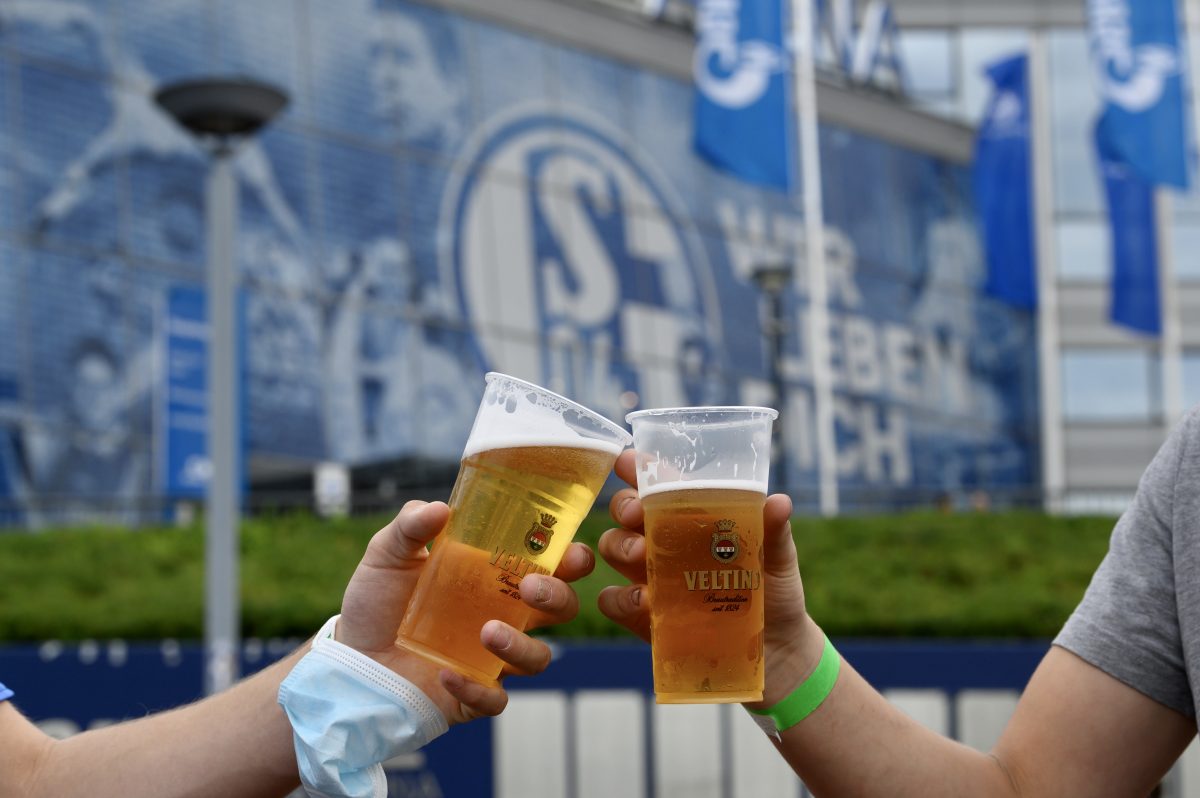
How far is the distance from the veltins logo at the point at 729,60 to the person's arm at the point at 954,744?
15642 millimetres

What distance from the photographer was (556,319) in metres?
25.5

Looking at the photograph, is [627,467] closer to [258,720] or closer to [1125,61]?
[258,720]

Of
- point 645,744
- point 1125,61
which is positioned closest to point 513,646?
point 645,744

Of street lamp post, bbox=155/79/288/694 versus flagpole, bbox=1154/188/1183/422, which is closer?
street lamp post, bbox=155/79/288/694

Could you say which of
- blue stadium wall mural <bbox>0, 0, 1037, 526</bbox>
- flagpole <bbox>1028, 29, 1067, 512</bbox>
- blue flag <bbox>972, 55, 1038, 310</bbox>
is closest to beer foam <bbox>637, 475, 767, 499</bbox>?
blue stadium wall mural <bbox>0, 0, 1037, 526</bbox>

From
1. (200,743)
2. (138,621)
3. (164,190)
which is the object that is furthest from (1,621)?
(164,190)

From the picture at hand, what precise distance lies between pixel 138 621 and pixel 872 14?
2525cm

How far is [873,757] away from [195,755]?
39.3 inches

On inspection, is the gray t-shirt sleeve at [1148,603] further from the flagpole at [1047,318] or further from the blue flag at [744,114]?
the flagpole at [1047,318]

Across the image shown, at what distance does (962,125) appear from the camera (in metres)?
35.7

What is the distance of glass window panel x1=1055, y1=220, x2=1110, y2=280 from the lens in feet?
120

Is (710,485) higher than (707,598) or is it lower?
higher

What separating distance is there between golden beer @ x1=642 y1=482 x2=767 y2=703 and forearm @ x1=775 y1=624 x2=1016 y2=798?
1.08 feet

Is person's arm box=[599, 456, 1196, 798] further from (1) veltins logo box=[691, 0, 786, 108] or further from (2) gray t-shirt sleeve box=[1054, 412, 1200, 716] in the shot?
(1) veltins logo box=[691, 0, 786, 108]
